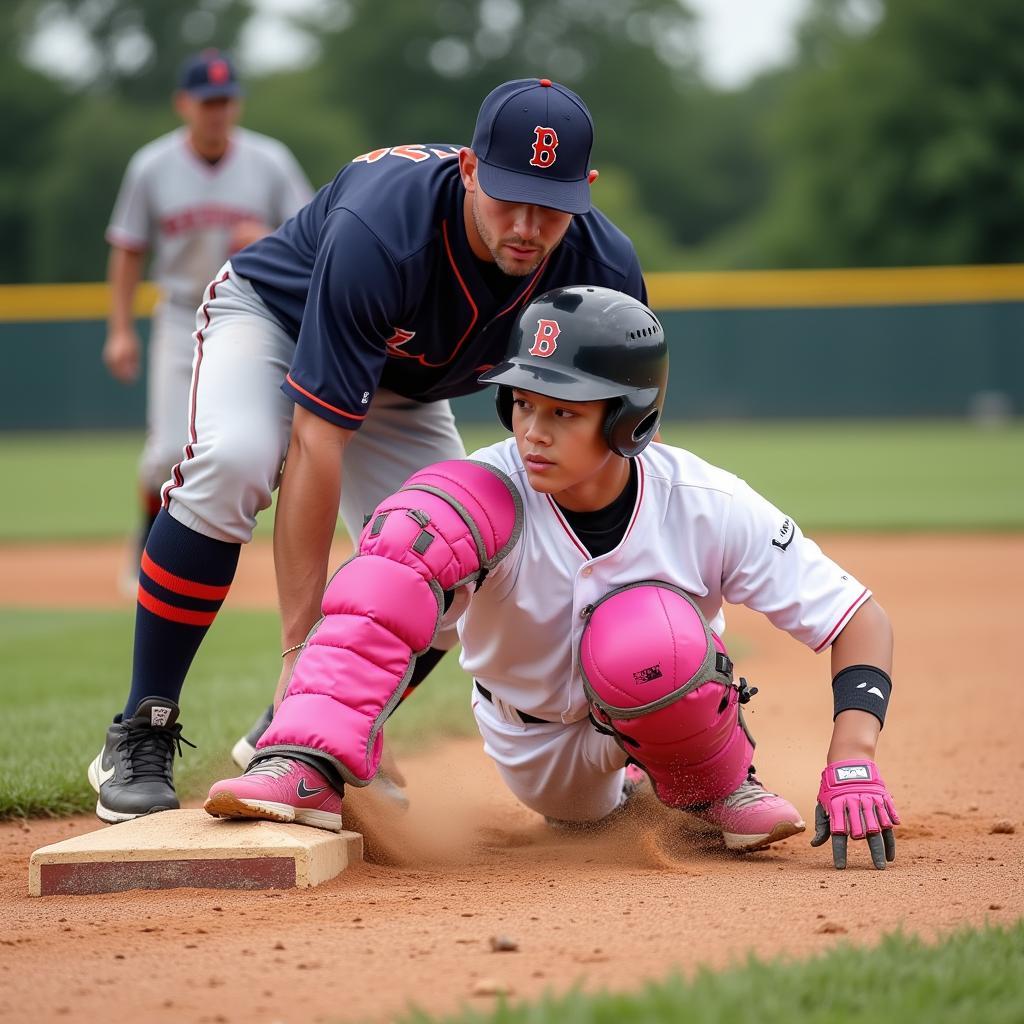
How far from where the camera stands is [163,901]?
263 cm

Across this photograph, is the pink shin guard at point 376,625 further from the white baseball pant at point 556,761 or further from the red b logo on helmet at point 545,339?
the white baseball pant at point 556,761

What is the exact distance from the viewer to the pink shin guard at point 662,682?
2811 millimetres

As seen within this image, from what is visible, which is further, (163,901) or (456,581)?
(456,581)

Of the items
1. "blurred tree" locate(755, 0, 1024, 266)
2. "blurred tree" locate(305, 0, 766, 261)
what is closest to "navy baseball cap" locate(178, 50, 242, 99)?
"blurred tree" locate(755, 0, 1024, 266)

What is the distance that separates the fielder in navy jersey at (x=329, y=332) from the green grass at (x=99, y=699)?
44 cm

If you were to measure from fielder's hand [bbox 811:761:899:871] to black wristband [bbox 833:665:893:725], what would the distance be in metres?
0.11

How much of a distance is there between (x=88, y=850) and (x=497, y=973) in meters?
0.99

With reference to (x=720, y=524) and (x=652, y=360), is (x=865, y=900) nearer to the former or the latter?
(x=720, y=524)

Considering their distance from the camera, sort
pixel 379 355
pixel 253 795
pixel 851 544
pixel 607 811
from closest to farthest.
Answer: pixel 253 795 → pixel 379 355 → pixel 607 811 → pixel 851 544

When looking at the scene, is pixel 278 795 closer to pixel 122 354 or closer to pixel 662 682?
pixel 662 682

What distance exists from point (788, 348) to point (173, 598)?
17978 millimetres

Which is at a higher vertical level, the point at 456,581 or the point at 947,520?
the point at 947,520

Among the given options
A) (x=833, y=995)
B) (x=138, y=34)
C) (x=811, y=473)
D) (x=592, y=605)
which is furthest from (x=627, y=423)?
(x=138, y=34)

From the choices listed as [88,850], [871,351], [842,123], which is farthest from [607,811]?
[842,123]
